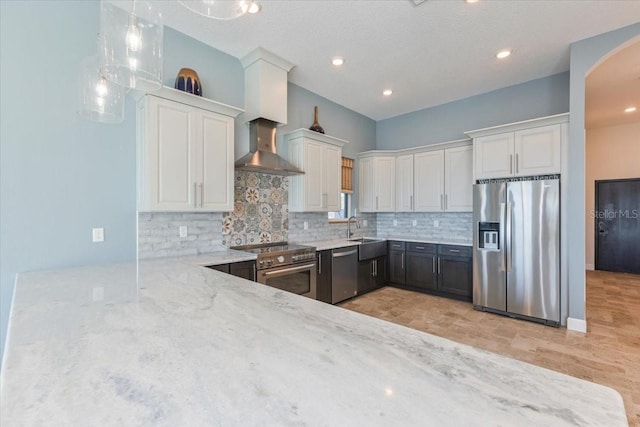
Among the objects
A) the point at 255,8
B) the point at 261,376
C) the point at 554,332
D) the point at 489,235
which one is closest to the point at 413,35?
the point at 255,8

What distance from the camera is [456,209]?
4.45 meters

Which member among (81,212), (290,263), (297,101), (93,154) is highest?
(297,101)

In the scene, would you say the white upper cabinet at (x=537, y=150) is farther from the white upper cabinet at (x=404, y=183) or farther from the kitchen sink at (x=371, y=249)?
the kitchen sink at (x=371, y=249)

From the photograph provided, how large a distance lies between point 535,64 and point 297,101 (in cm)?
315

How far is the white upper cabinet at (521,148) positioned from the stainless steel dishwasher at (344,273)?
213 centimetres

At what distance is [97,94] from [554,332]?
4.76m

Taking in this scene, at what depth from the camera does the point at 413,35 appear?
297 cm

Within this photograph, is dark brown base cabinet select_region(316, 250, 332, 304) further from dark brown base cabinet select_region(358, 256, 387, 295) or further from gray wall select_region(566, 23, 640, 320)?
gray wall select_region(566, 23, 640, 320)

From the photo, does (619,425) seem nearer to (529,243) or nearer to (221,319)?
(221,319)

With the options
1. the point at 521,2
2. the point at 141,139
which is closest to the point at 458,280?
the point at 521,2

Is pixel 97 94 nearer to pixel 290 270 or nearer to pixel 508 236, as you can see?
pixel 290 270

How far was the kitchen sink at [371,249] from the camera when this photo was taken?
4332 millimetres

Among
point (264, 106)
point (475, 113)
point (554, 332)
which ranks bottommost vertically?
point (554, 332)

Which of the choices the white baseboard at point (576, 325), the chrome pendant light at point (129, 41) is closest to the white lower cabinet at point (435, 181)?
the white baseboard at point (576, 325)
